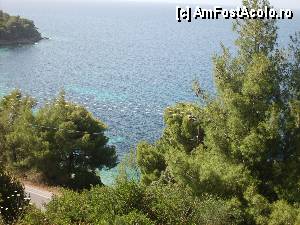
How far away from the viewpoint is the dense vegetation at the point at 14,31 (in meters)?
109

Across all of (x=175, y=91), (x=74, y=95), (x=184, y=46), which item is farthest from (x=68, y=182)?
(x=184, y=46)

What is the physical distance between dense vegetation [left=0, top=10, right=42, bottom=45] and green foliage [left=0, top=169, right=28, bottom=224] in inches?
3822

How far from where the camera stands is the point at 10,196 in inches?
609

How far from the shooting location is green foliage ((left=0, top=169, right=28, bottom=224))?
580 inches

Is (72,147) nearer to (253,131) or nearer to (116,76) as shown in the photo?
(253,131)

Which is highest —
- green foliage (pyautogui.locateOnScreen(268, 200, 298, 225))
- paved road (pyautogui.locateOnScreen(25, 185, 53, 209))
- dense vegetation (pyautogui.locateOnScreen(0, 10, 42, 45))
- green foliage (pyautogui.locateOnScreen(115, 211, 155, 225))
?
dense vegetation (pyautogui.locateOnScreen(0, 10, 42, 45))

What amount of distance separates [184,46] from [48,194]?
373ft

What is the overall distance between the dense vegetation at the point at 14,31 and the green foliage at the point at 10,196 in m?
97.1

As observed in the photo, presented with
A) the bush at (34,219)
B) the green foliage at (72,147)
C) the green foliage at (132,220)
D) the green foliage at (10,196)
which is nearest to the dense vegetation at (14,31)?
the green foliage at (72,147)

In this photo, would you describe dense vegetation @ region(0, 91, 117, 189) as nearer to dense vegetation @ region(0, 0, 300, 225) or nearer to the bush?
dense vegetation @ region(0, 0, 300, 225)

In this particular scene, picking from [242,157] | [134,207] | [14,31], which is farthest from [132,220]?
[14,31]

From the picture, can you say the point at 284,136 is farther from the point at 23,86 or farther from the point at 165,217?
the point at 23,86

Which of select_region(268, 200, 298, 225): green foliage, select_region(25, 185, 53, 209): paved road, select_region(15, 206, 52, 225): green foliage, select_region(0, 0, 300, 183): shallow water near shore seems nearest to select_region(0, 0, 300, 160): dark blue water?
select_region(0, 0, 300, 183): shallow water near shore

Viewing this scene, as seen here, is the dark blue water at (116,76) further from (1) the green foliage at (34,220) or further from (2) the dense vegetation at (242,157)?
(1) the green foliage at (34,220)
